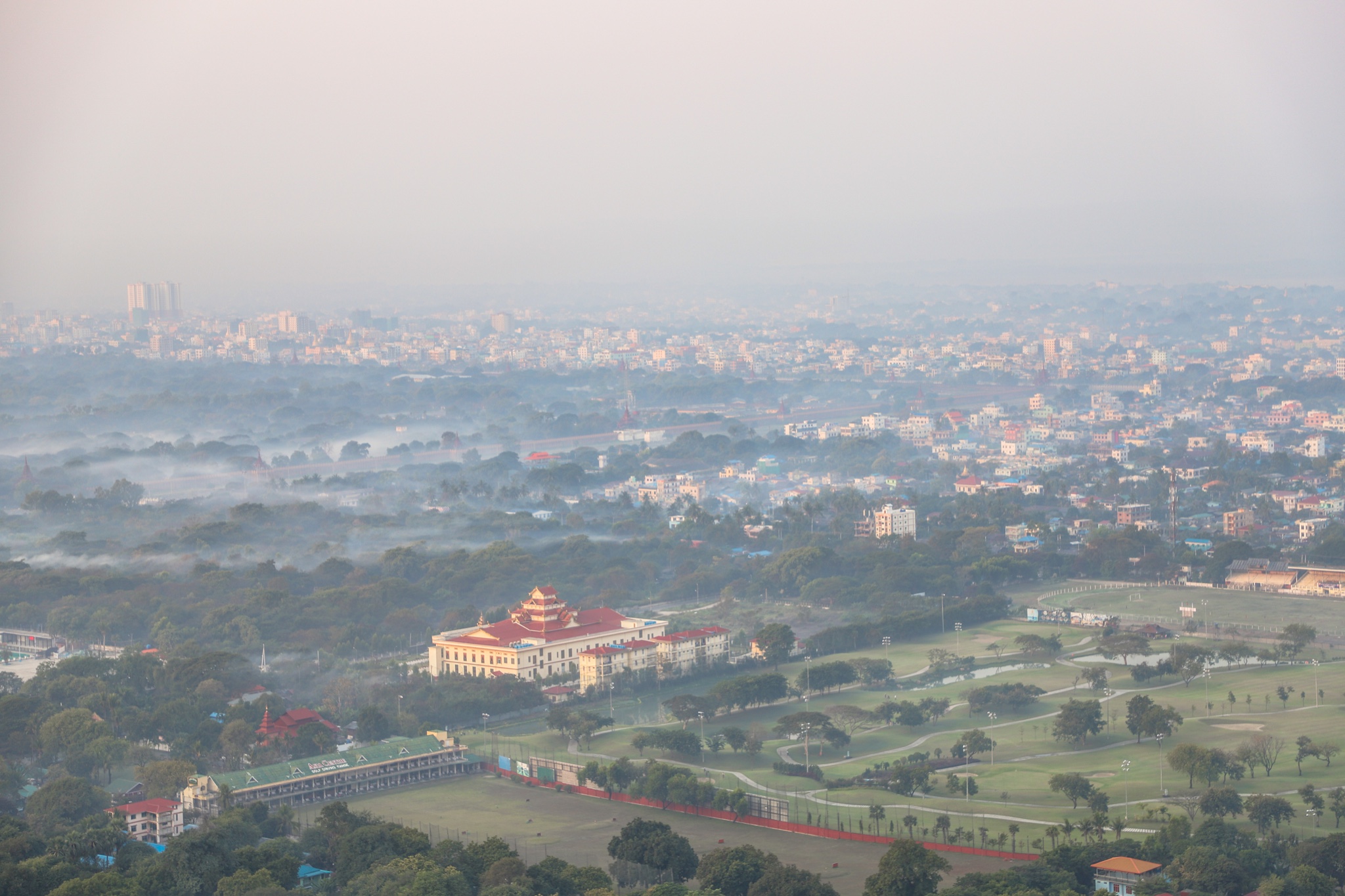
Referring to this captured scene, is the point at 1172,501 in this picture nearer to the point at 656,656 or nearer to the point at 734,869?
the point at 656,656

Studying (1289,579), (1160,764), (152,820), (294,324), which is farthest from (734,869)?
(294,324)

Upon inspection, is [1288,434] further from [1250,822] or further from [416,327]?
[416,327]

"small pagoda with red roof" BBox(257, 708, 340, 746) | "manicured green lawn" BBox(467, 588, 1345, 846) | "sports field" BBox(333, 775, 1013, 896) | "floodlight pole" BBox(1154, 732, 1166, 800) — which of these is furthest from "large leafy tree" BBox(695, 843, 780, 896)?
"small pagoda with red roof" BBox(257, 708, 340, 746)

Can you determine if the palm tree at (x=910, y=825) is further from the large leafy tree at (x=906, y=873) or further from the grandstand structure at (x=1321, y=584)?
the grandstand structure at (x=1321, y=584)

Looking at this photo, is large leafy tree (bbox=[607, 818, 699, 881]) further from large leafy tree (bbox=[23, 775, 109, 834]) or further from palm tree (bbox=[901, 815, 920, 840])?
large leafy tree (bbox=[23, 775, 109, 834])

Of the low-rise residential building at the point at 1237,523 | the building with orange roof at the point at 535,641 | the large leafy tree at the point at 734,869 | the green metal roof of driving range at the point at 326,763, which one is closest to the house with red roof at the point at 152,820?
the green metal roof of driving range at the point at 326,763
